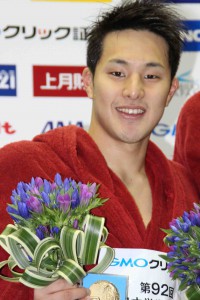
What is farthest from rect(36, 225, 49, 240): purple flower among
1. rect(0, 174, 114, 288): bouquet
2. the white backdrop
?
the white backdrop

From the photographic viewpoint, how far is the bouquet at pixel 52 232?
961 millimetres

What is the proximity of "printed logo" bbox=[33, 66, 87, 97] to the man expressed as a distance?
2.10ft

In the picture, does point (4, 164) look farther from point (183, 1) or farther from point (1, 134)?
point (183, 1)

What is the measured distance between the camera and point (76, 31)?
2088mm

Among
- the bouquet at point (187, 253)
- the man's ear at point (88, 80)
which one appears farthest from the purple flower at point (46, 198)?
the man's ear at point (88, 80)

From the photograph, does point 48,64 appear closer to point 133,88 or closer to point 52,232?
point 133,88

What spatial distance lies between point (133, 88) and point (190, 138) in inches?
12.8

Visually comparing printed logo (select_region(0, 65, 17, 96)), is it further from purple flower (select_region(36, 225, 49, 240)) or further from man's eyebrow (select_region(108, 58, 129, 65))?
purple flower (select_region(36, 225, 49, 240))

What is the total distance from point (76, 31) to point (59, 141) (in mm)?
857

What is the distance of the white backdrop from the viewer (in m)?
2.07

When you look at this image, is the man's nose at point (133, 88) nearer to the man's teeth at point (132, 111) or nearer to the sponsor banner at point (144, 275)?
the man's teeth at point (132, 111)

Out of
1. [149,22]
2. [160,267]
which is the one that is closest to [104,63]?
[149,22]

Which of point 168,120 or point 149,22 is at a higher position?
point 149,22

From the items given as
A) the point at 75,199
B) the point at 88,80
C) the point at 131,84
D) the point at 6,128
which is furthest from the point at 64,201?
the point at 6,128
